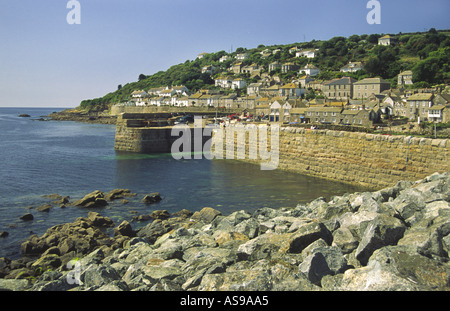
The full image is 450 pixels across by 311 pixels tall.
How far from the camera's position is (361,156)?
Answer: 16703mm

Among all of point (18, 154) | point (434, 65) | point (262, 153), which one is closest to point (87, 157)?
point (18, 154)

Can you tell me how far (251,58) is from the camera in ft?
471

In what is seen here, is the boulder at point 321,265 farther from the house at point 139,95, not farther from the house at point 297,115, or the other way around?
the house at point 139,95

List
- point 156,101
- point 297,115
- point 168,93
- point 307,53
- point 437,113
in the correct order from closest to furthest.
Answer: point 437,113 → point 297,115 → point 156,101 → point 168,93 → point 307,53

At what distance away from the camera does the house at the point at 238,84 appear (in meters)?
106

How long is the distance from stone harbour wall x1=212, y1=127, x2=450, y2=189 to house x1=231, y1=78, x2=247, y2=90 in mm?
86086

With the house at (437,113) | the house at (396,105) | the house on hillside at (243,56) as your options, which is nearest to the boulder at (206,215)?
the house at (437,113)

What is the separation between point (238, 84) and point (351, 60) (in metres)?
31.5

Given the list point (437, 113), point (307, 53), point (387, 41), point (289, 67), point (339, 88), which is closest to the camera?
point (437, 113)

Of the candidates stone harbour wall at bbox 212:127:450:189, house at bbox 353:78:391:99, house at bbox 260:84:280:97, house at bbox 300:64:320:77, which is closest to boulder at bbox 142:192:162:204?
stone harbour wall at bbox 212:127:450:189

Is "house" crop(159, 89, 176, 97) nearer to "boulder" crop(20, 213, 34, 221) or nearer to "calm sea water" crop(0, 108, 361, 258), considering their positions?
"calm sea water" crop(0, 108, 361, 258)

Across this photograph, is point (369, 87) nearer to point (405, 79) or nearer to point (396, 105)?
point (405, 79)

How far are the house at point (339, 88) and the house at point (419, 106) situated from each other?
30.3 meters

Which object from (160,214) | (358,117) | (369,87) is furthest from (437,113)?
(160,214)
